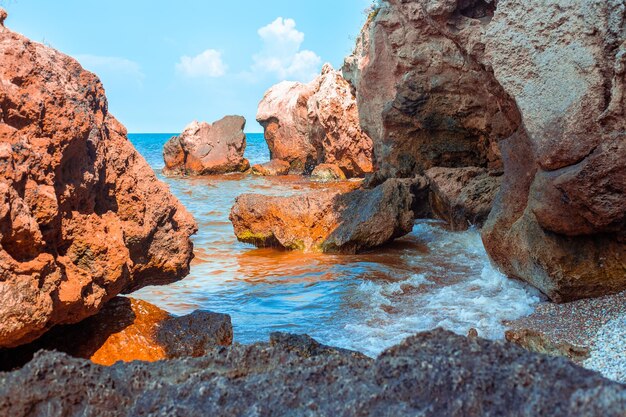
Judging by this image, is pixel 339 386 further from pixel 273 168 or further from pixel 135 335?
pixel 273 168

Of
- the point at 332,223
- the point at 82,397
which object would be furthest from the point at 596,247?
the point at 332,223

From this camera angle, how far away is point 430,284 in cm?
734

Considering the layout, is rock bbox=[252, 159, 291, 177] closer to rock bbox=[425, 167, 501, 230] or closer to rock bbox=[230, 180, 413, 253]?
rock bbox=[425, 167, 501, 230]

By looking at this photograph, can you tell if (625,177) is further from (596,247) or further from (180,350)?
(180,350)

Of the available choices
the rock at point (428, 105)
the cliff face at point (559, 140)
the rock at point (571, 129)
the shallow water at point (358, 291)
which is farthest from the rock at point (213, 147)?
the rock at point (571, 129)

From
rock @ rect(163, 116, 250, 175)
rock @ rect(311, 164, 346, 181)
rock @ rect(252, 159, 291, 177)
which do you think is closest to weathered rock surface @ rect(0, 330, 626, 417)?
rock @ rect(311, 164, 346, 181)

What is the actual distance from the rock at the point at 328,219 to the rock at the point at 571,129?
4283 mm

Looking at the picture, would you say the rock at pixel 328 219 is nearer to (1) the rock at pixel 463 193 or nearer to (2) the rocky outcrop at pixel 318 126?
(1) the rock at pixel 463 193

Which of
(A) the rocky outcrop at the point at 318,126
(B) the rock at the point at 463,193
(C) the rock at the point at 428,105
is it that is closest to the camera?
(B) the rock at the point at 463,193

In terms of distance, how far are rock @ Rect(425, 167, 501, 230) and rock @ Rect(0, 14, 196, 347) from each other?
658cm

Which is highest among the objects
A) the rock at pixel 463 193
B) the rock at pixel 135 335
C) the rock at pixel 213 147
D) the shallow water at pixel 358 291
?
the rock at pixel 213 147

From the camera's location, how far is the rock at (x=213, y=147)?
28.6m

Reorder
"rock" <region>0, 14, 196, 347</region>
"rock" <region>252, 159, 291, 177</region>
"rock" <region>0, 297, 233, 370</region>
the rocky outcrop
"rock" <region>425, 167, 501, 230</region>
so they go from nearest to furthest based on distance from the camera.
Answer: "rock" <region>0, 14, 196, 347</region>
"rock" <region>0, 297, 233, 370</region>
"rock" <region>425, 167, 501, 230</region>
the rocky outcrop
"rock" <region>252, 159, 291, 177</region>

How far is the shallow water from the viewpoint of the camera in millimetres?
5703
